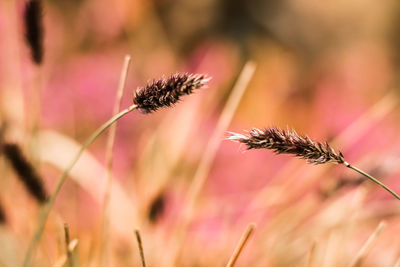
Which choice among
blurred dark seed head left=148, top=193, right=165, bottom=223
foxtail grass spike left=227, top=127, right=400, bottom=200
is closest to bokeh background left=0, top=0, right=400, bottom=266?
blurred dark seed head left=148, top=193, right=165, bottom=223

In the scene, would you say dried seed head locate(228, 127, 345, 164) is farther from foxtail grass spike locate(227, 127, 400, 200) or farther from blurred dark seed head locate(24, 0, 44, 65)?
blurred dark seed head locate(24, 0, 44, 65)

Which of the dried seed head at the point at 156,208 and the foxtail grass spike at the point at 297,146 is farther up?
the dried seed head at the point at 156,208

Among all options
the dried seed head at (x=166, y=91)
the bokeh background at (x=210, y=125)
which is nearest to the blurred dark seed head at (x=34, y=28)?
the bokeh background at (x=210, y=125)

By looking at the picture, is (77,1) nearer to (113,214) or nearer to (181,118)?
(181,118)

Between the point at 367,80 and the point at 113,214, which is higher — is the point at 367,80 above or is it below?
above

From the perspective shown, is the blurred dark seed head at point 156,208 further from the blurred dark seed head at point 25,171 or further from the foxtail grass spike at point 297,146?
the foxtail grass spike at point 297,146

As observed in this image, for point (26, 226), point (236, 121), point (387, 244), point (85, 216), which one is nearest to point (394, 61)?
point (236, 121)

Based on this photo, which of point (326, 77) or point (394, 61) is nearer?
point (326, 77)
